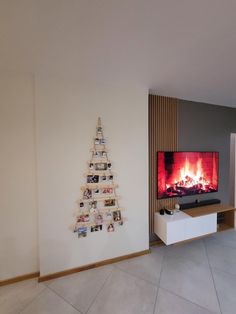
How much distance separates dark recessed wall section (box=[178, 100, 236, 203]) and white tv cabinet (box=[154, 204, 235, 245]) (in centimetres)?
32

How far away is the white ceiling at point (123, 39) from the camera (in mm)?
1012

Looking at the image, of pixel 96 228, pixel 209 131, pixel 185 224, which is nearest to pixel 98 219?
pixel 96 228

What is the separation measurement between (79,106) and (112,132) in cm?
53

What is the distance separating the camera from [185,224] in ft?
7.68

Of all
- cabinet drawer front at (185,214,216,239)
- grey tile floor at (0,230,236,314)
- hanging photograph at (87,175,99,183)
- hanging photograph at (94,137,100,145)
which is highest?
hanging photograph at (94,137,100,145)

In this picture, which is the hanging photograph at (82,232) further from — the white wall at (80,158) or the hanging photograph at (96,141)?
the hanging photograph at (96,141)

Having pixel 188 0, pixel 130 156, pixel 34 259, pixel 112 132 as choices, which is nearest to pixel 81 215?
pixel 34 259

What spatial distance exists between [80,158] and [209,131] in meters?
2.47

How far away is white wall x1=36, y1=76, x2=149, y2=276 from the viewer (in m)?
1.87

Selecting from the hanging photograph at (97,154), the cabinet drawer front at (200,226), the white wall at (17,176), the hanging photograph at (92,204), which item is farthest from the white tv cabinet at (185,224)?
the white wall at (17,176)

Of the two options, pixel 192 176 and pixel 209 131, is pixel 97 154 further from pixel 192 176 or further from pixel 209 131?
pixel 209 131

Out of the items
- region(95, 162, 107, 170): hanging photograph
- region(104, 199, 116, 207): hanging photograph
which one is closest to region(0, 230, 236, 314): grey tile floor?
region(104, 199, 116, 207): hanging photograph

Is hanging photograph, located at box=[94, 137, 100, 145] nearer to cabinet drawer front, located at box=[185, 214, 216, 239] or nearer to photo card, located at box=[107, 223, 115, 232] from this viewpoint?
photo card, located at box=[107, 223, 115, 232]

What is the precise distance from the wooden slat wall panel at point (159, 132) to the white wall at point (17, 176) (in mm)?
1666
